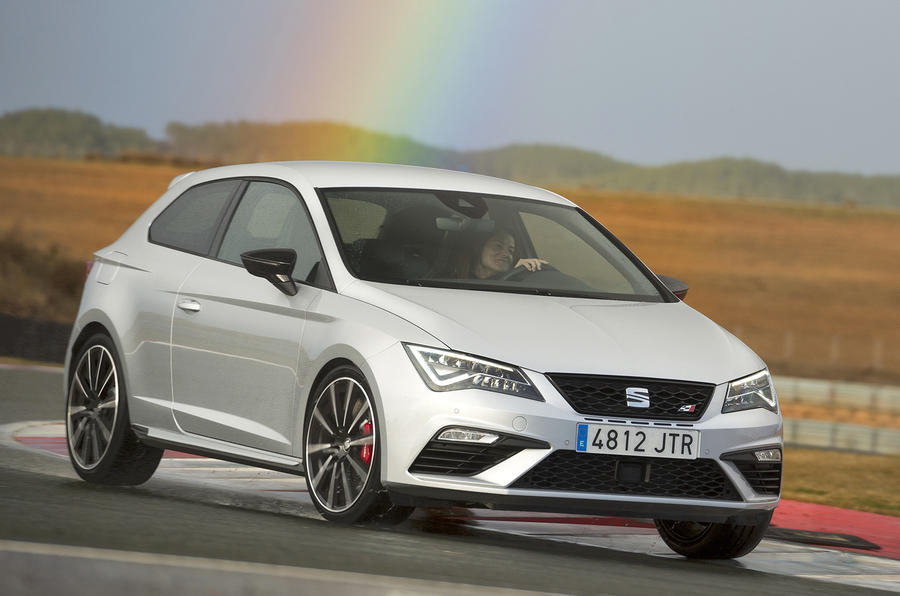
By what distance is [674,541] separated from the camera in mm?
7715

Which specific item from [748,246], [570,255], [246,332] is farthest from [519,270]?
[748,246]

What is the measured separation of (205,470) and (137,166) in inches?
3952

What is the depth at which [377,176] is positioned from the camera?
26.3 feet

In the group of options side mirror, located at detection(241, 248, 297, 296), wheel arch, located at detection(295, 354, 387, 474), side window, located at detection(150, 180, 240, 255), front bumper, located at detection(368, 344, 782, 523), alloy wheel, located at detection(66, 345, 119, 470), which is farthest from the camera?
alloy wheel, located at detection(66, 345, 119, 470)

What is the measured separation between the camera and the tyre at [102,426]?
8.27 metres

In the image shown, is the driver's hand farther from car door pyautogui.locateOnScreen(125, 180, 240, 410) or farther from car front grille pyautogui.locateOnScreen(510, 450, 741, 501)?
car door pyautogui.locateOnScreen(125, 180, 240, 410)

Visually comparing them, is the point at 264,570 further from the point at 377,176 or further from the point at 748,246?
the point at 748,246

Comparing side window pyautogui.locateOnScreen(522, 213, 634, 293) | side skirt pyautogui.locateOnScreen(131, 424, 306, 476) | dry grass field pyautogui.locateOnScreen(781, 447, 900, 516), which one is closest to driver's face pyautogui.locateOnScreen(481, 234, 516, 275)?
side window pyautogui.locateOnScreen(522, 213, 634, 293)

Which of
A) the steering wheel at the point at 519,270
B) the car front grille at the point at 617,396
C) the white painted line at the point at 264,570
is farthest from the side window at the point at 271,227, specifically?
the white painted line at the point at 264,570

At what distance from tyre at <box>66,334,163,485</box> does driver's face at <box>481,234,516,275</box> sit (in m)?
2.14

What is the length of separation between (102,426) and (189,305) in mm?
1010

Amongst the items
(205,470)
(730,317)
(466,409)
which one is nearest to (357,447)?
(466,409)

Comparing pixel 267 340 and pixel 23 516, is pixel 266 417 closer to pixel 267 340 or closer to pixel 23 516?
pixel 267 340

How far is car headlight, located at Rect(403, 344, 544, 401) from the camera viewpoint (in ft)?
20.8
